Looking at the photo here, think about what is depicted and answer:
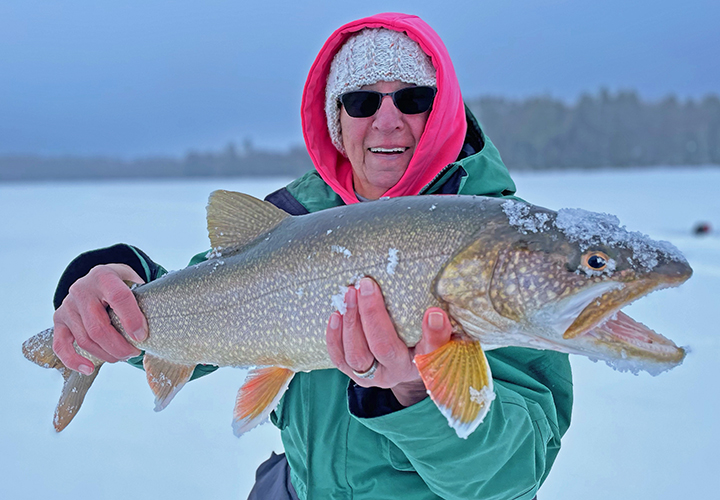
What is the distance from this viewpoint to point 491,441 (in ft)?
6.12

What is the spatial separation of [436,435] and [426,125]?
1462 millimetres

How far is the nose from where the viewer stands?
2652 mm

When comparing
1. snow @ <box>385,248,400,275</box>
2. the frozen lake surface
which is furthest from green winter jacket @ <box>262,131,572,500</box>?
the frozen lake surface

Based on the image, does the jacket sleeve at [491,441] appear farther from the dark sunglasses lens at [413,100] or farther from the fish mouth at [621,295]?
the dark sunglasses lens at [413,100]

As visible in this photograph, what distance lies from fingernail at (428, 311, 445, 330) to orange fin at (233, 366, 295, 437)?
0.70 meters

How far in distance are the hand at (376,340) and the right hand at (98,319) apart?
0.98 m

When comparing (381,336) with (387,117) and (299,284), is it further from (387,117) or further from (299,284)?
(387,117)

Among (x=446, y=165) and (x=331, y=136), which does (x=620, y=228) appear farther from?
(x=331, y=136)

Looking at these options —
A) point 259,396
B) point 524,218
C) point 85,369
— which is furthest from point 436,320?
point 85,369

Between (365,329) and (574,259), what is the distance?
68 centimetres

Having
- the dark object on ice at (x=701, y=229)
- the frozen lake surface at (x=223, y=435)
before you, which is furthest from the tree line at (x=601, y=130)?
the frozen lake surface at (x=223, y=435)

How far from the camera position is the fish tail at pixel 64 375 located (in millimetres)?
2613

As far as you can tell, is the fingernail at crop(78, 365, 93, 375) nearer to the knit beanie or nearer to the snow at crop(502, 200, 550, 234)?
the knit beanie

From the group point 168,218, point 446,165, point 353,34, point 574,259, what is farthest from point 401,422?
point 168,218
